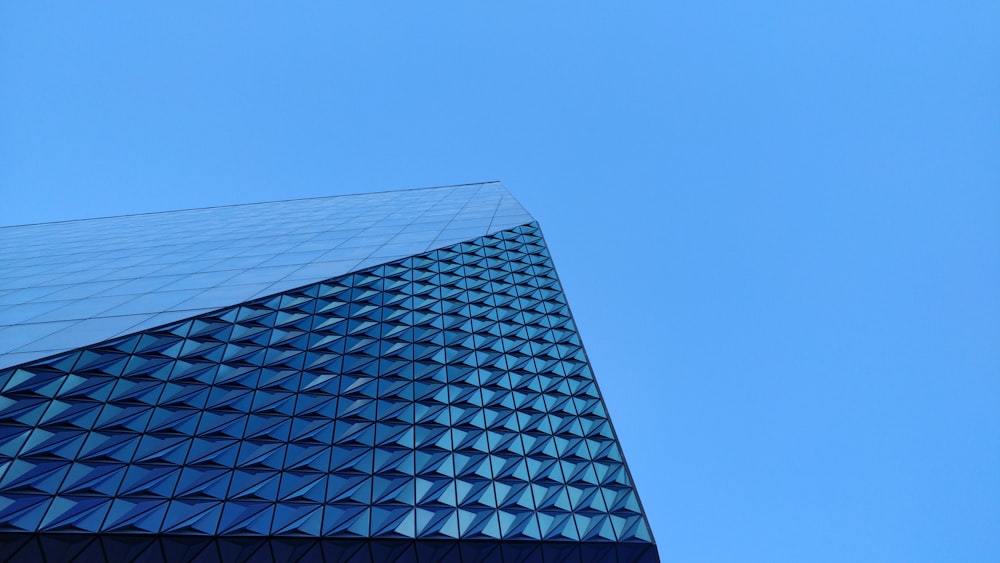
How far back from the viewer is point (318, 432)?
1559 centimetres

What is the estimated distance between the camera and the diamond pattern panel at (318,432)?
40.2 feet

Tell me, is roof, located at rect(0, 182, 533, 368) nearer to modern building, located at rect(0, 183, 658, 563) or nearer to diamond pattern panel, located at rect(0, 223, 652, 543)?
modern building, located at rect(0, 183, 658, 563)

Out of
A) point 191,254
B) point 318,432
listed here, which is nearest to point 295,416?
point 318,432

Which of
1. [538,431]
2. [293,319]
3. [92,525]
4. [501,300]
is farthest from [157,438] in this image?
[501,300]

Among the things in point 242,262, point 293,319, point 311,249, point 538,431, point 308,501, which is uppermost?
point 311,249

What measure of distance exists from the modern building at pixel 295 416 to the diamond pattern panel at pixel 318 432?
50mm

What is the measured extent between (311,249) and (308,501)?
14.8 meters

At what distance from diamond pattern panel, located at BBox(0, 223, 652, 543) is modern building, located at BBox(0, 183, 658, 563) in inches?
2.0

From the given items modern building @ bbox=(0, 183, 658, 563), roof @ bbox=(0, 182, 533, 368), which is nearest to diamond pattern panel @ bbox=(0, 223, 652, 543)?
modern building @ bbox=(0, 183, 658, 563)

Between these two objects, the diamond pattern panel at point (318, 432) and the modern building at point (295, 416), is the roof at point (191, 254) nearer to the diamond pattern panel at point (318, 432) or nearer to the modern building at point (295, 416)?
the modern building at point (295, 416)

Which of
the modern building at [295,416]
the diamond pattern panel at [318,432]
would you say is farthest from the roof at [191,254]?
the diamond pattern panel at [318,432]

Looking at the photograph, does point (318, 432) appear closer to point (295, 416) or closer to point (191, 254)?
point (295, 416)

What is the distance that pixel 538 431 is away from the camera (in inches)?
730

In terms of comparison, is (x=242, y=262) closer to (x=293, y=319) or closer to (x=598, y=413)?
(x=293, y=319)
